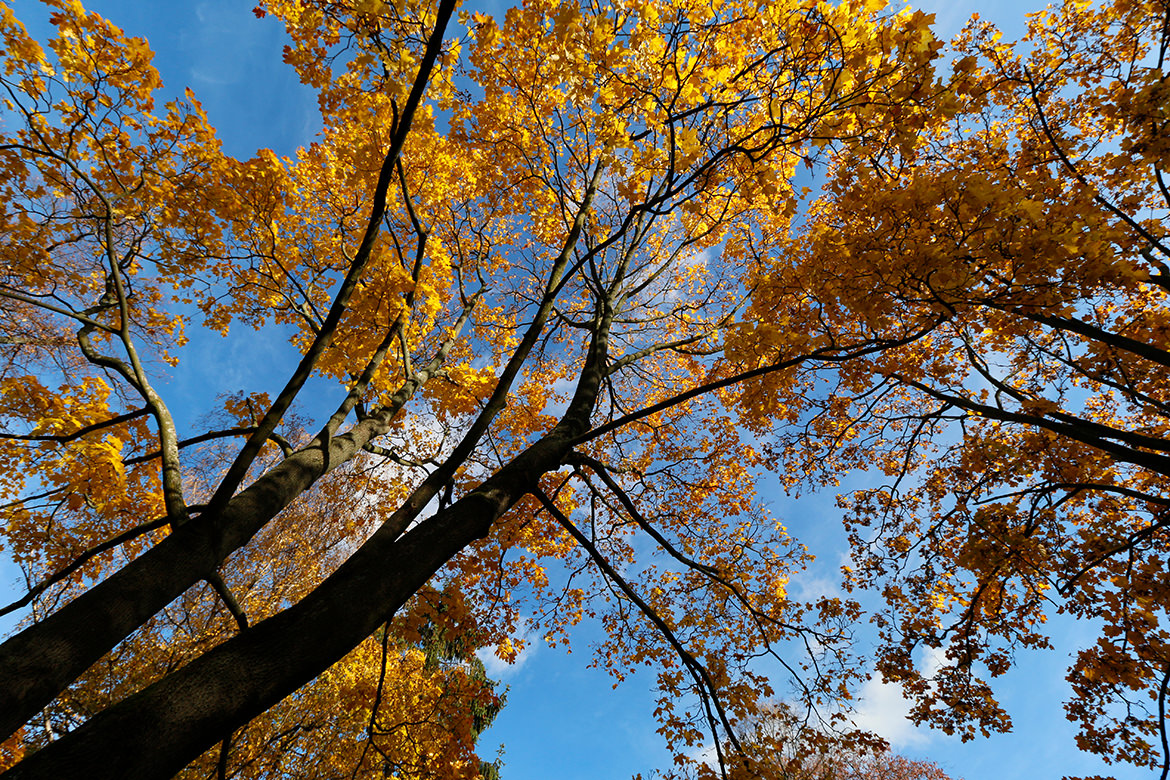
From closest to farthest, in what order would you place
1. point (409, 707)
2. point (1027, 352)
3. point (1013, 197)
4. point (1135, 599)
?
point (1013, 197)
point (1135, 599)
point (1027, 352)
point (409, 707)

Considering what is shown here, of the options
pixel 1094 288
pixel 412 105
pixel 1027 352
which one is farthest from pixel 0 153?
pixel 1027 352

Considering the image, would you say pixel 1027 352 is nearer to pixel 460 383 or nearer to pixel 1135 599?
pixel 1135 599

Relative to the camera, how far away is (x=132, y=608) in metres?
2.84

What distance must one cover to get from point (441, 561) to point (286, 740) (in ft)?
31.4

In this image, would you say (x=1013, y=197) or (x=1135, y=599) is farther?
(x=1135, y=599)

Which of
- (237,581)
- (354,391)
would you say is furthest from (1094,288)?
(237,581)

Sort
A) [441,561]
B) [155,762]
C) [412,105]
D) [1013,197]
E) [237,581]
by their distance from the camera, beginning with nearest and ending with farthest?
[155,762], [412,105], [441,561], [1013,197], [237,581]

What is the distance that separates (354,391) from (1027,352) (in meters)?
8.16

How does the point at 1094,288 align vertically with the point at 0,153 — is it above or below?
below

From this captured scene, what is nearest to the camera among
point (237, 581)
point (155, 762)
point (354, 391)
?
point (155, 762)

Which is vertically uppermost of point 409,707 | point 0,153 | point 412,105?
point 0,153

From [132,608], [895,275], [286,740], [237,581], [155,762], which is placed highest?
[237,581]

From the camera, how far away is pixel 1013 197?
313 cm

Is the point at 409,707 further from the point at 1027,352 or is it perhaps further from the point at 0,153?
the point at 1027,352
